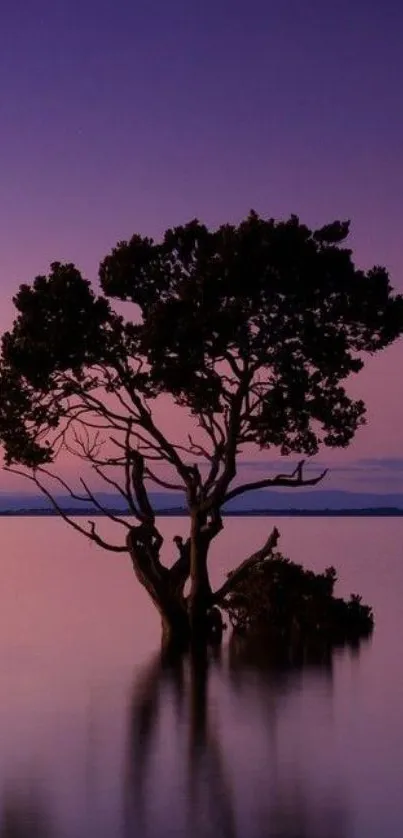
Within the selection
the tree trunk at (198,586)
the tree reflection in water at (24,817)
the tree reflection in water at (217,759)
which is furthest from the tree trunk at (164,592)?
the tree reflection in water at (24,817)

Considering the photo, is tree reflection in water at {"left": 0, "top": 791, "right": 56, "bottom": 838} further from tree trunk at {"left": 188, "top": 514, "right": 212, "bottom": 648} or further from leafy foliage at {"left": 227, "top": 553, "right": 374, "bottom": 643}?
leafy foliage at {"left": 227, "top": 553, "right": 374, "bottom": 643}

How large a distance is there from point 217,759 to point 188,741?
6.21 feet

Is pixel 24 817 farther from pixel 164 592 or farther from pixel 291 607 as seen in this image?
pixel 291 607

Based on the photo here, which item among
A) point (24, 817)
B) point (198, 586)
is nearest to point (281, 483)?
point (198, 586)

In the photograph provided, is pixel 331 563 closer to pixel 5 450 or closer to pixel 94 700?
pixel 5 450

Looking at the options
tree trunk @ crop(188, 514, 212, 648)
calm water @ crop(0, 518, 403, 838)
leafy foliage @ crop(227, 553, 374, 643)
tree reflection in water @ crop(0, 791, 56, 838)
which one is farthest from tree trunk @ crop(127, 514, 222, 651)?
tree reflection in water @ crop(0, 791, 56, 838)

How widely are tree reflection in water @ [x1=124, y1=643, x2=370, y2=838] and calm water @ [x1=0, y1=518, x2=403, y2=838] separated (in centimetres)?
4

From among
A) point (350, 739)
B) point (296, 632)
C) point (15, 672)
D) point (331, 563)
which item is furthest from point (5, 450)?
point (331, 563)

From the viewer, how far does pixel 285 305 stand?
117 feet

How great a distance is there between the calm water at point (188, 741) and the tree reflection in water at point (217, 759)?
4cm

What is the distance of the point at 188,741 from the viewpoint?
23891 mm

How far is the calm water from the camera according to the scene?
17.4m

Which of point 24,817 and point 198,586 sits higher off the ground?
point 198,586

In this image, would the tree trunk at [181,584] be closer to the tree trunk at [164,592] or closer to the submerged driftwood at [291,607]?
the tree trunk at [164,592]
